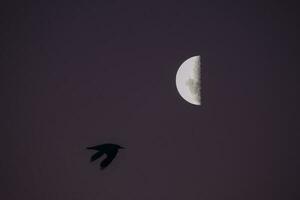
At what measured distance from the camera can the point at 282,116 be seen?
8.68ft

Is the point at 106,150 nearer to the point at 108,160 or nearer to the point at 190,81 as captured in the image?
the point at 108,160

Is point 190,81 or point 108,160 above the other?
point 190,81

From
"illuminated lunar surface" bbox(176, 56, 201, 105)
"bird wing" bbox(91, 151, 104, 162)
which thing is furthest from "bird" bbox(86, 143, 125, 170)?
"illuminated lunar surface" bbox(176, 56, 201, 105)

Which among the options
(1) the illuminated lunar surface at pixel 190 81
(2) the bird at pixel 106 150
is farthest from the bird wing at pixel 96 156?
(1) the illuminated lunar surface at pixel 190 81

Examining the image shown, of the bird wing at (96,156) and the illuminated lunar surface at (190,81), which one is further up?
the illuminated lunar surface at (190,81)

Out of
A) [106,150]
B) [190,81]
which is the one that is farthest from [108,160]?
[190,81]

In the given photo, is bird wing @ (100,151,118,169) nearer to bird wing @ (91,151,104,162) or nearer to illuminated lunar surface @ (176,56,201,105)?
bird wing @ (91,151,104,162)

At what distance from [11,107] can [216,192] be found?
1.97m

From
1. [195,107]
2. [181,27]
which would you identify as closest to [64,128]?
[195,107]

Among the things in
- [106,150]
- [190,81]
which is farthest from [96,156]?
[190,81]

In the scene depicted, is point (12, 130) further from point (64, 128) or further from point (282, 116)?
point (282, 116)

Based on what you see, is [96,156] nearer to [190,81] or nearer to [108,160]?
[108,160]

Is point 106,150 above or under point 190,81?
under

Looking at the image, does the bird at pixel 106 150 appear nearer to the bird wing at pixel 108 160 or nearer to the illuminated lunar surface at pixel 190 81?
the bird wing at pixel 108 160
